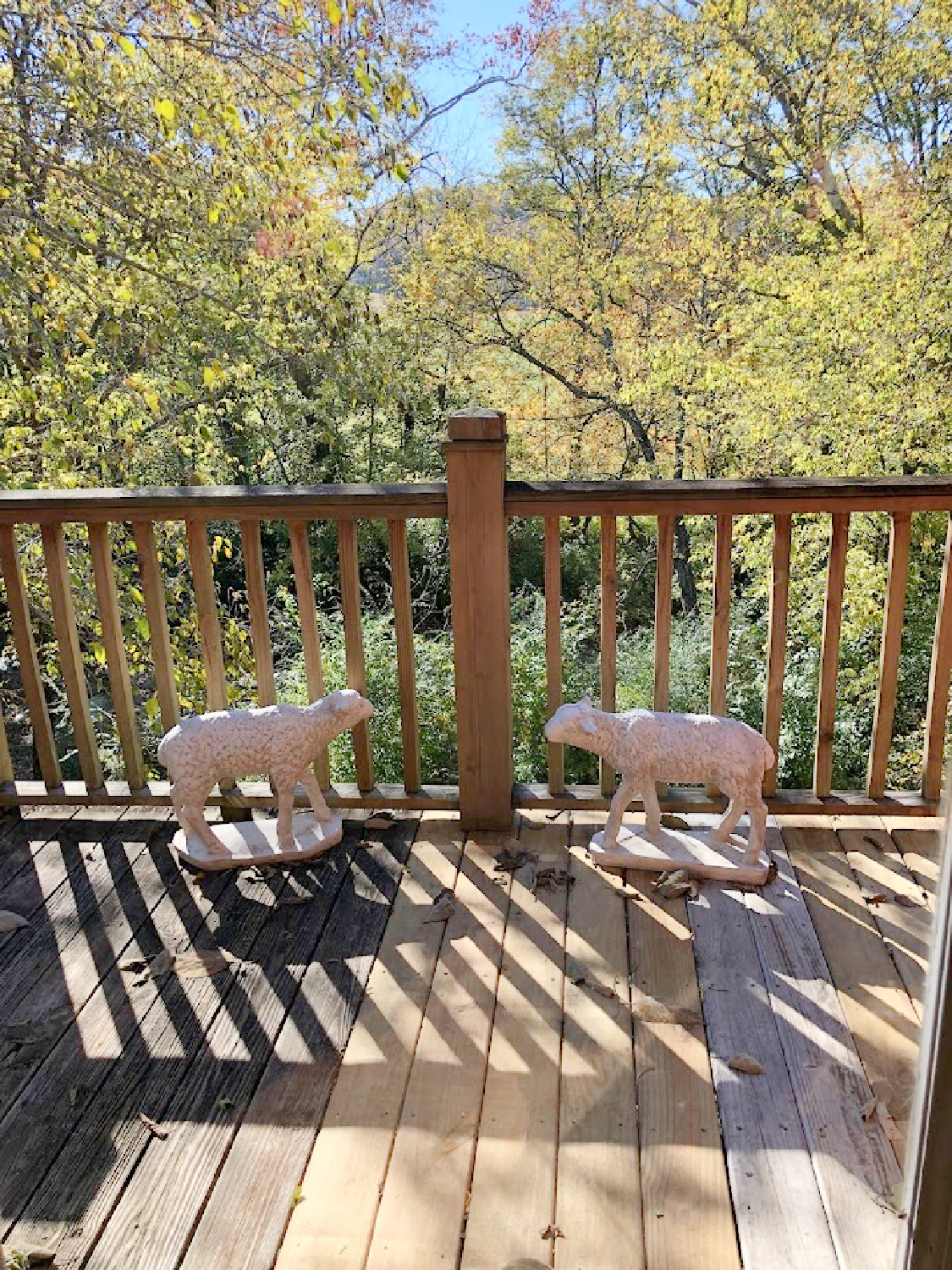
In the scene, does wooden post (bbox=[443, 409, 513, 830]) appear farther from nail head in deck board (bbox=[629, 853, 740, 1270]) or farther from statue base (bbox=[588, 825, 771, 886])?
nail head in deck board (bbox=[629, 853, 740, 1270])

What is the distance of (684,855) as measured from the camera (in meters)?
2.59

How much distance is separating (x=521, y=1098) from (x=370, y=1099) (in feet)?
0.97

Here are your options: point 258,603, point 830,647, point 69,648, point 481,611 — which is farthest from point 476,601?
point 69,648

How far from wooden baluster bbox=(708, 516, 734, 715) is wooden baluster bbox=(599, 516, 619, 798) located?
0.91 ft

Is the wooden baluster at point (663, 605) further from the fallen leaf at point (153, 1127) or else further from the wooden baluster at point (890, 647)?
the fallen leaf at point (153, 1127)

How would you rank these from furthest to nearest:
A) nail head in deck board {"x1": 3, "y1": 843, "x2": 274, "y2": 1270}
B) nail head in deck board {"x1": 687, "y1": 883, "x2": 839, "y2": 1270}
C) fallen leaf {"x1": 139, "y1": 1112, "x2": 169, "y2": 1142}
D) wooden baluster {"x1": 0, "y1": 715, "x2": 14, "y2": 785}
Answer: wooden baluster {"x1": 0, "y1": 715, "x2": 14, "y2": 785} → fallen leaf {"x1": 139, "y1": 1112, "x2": 169, "y2": 1142} → nail head in deck board {"x1": 3, "y1": 843, "x2": 274, "y2": 1270} → nail head in deck board {"x1": 687, "y1": 883, "x2": 839, "y2": 1270}

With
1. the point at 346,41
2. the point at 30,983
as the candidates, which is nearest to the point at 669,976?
the point at 30,983

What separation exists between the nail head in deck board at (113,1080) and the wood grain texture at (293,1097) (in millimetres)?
171

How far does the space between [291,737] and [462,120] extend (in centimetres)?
754

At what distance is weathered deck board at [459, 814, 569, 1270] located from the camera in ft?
5.14

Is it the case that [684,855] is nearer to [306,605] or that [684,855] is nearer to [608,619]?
[608,619]

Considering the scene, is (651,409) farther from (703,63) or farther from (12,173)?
(12,173)

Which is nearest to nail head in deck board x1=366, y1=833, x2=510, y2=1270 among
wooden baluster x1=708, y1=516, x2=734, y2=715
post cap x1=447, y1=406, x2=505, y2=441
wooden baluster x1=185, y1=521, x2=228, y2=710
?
wooden baluster x1=708, y1=516, x2=734, y2=715

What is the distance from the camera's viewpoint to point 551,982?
7.22 ft
